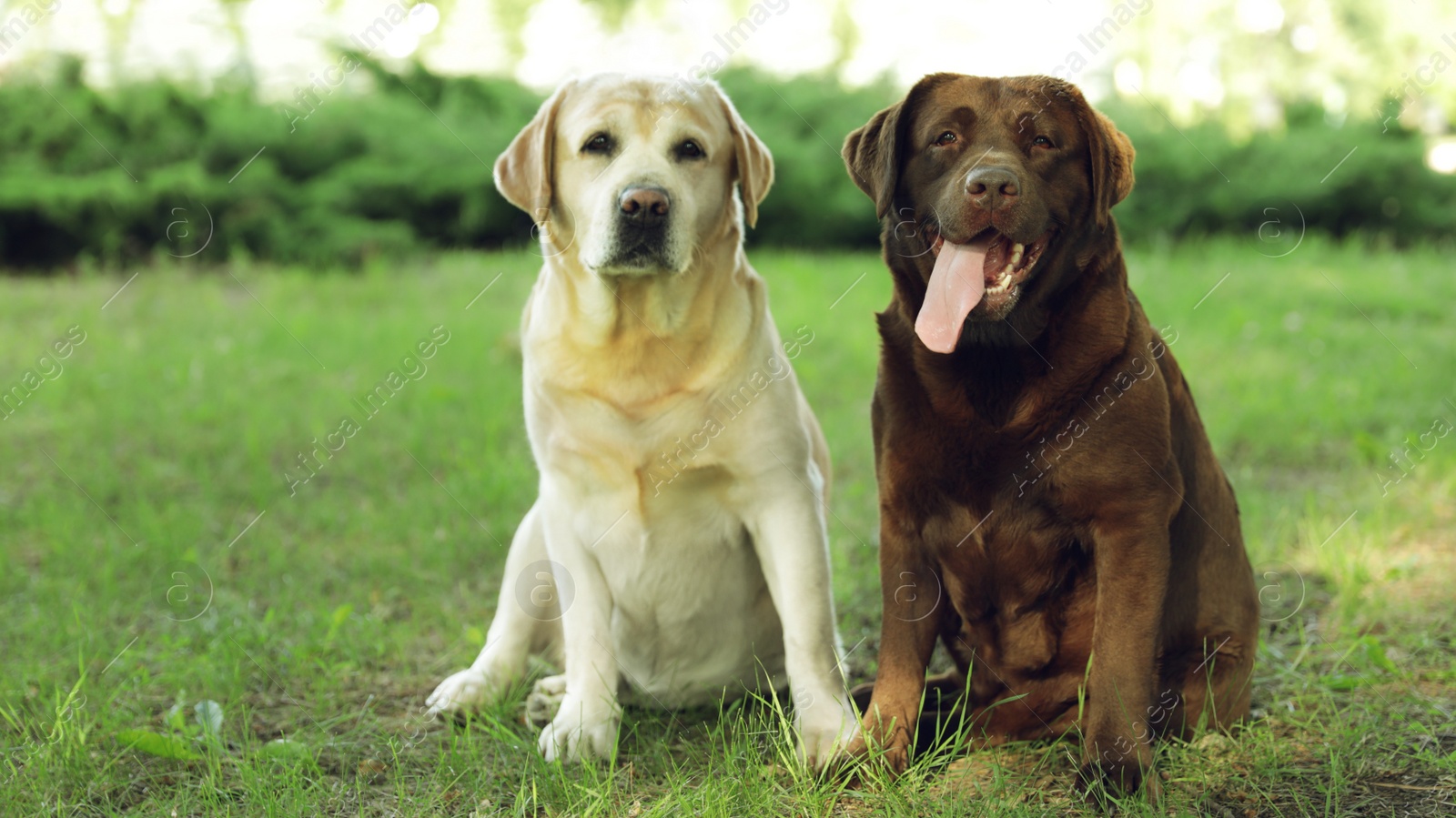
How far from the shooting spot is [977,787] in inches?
111

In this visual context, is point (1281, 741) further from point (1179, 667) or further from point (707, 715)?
point (707, 715)

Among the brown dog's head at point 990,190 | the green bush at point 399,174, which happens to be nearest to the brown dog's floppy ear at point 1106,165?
the brown dog's head at point 990,190

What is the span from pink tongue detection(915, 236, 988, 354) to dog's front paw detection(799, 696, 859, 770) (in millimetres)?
1043

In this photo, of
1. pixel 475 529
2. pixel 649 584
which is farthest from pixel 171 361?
pixel 649 584

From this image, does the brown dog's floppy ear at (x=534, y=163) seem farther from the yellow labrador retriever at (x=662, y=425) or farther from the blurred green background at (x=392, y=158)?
the blurred green background at (x=392, y=158)

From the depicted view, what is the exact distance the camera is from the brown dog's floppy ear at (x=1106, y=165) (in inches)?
109

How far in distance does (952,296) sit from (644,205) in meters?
0.92

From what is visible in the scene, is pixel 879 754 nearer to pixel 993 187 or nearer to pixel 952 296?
pixel 952 296

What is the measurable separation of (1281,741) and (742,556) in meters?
1.49

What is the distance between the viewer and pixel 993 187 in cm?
261

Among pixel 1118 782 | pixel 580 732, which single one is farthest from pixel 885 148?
pixel 580 732

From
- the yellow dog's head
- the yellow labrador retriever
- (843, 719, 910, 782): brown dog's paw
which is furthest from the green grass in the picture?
the yellow dog's head

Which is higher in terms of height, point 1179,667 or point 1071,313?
point 1071,313

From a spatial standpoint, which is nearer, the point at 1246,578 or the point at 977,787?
the point at 977,787
